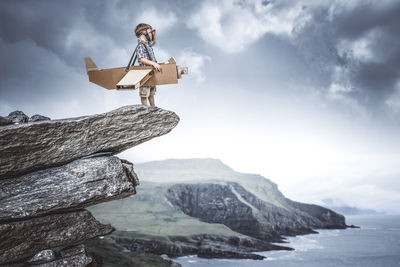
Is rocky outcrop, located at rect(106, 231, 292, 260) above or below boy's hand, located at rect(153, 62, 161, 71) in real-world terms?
below

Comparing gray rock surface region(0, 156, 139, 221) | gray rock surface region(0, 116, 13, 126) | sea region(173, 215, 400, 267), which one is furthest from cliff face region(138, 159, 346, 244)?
gray rock surface region(0, 116, 13, 126)

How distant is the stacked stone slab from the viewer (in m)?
A: 9.02

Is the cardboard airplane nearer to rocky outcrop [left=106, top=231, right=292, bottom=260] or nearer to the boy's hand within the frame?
the boy's hand

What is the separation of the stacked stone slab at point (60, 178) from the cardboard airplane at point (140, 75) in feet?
7.26

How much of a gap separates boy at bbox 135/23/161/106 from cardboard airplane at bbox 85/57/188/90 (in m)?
0.27

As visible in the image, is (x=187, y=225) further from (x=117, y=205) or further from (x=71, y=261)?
(x=71, y=261)

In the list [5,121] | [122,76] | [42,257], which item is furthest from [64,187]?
[122,76]

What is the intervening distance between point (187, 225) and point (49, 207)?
112452mm

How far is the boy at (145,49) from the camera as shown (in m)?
8.67

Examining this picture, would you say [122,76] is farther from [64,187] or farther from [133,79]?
[64,187]

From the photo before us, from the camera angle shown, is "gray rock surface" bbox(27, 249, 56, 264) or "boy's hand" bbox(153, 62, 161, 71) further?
"gray rock surface" bbox(27, 249, 56, 264)

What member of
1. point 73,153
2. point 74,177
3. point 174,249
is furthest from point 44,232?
point 174,249

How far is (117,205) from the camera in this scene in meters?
149

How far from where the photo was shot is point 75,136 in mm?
10078
